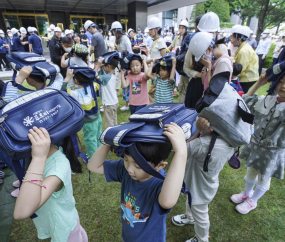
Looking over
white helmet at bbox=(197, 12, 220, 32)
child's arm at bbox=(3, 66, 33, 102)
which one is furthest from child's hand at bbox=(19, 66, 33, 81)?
white helmet at bbox=(197, 12, 220, 32)

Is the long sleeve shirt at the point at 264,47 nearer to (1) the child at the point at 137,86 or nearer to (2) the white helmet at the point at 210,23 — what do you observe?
(2) the white helmet at the point at 210,23

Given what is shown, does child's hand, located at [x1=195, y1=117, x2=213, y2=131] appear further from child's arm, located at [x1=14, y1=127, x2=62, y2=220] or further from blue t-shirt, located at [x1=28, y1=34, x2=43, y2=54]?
blue t-shirt, located at [x1=28, y1=34, x2=43, y2=54]

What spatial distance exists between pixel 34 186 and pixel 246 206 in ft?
7.67

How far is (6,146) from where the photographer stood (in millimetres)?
896

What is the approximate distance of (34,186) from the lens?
0.90 meters

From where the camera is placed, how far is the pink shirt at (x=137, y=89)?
11.3 feet

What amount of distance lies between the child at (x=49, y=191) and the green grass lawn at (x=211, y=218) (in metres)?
0.64

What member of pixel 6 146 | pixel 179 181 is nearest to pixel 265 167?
pixel 179 181

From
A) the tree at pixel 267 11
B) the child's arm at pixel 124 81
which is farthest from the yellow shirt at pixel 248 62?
the tree at pixel 267 11

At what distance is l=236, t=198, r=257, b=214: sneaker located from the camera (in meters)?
2.18

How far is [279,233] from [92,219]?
2079 millimetres

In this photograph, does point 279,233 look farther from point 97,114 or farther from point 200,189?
point 97,114

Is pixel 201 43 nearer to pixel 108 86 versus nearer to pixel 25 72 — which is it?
pixel 108 86

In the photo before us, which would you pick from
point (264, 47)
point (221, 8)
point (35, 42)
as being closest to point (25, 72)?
point (35, 42)
